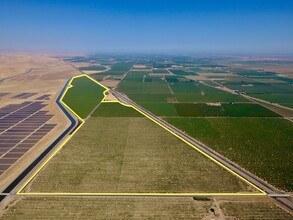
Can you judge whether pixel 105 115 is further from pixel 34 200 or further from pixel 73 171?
pixel 34 200

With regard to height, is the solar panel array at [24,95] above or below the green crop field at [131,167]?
above

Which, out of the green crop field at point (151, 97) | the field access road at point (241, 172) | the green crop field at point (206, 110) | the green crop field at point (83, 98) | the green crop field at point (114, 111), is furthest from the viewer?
the green crop field at point (151, 97)

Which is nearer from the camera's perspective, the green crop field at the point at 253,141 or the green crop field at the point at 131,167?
the green crop field at the point at 131,167

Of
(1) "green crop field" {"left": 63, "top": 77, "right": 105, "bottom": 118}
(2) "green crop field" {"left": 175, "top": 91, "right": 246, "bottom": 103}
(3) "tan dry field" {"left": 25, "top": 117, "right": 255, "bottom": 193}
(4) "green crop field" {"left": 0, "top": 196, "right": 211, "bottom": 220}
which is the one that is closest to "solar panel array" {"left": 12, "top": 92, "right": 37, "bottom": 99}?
(1) "green crop field" {"left": 63, "top": 77, "right": 105, "bottom": 118}

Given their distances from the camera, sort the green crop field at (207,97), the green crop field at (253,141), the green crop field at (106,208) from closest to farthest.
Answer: the green crop field at (106,208)
the green crop field at (253,141)
the green crop field at (207,97)

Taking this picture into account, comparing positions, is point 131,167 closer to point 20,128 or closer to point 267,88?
point 20,128

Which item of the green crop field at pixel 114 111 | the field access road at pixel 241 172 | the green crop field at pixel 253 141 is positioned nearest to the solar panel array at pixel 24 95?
the green crop field at pixel 114 111

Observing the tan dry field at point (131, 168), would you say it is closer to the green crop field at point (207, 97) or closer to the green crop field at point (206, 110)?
the green crop field at point (206, 110)

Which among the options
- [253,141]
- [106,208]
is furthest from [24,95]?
[253,141]
